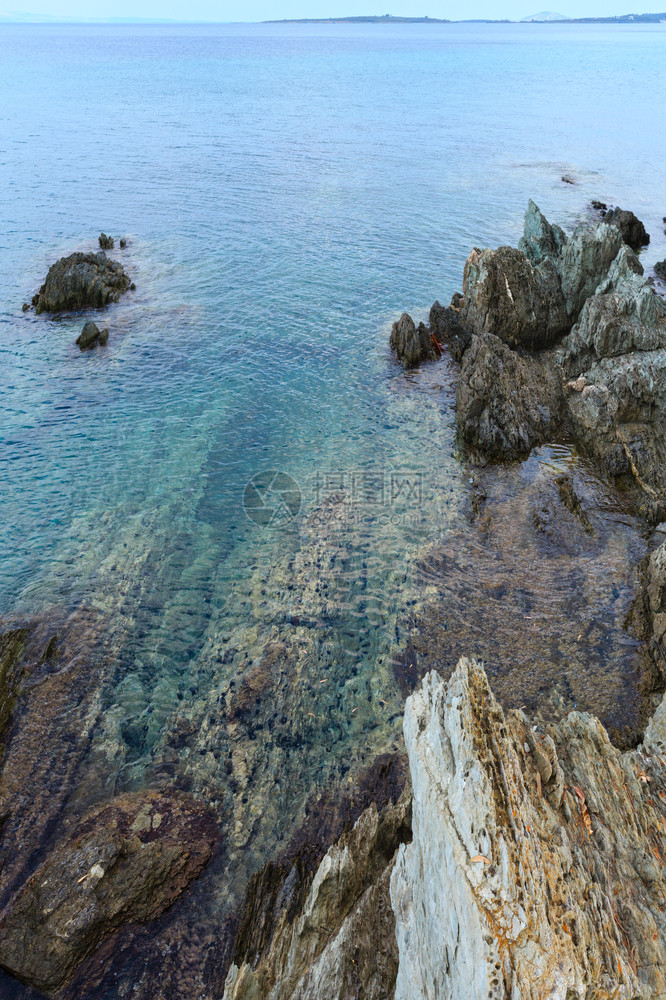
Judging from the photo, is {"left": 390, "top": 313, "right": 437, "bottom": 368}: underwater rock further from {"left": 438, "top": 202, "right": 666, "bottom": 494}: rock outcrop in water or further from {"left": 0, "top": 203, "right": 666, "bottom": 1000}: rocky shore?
{"left": 0, "top": 203, "right": 666, "bottom": 1000}: rocky shore

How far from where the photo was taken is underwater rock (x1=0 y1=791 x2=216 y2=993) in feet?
40.0

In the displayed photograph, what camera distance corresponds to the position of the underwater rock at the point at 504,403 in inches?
1071

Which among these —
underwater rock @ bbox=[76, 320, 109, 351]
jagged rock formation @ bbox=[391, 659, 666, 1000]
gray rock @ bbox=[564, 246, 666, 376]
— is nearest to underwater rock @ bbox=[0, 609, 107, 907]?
jagged rock formation @ bbox=[391, 659, 666, 1000]

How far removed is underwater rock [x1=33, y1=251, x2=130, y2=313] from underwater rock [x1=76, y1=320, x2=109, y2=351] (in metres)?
5.02

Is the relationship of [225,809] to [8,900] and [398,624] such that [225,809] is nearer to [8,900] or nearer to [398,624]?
[8,900]

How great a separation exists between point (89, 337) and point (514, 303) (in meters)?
25.5

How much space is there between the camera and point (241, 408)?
31.7 m

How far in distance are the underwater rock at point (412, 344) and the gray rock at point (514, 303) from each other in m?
3.15

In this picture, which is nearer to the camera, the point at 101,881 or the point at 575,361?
the point at 101,881

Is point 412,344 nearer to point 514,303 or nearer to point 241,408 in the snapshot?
point 514,303

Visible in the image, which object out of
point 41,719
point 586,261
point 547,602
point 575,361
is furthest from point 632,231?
point 41,719

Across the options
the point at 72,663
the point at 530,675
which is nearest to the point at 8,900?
the point at 72,663

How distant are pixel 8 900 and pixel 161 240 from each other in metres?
50.8

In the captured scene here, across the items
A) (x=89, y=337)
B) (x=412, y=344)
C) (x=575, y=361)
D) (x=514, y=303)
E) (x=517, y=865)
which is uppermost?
(x=514, y=303)
